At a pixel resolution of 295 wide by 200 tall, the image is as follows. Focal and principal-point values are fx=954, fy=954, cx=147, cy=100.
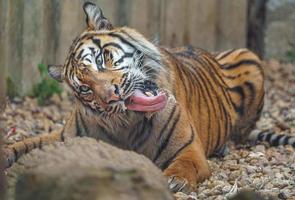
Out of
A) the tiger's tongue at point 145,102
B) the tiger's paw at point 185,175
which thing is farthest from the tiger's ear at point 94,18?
the tiger's paw at point 185,175

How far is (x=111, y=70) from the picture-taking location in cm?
509

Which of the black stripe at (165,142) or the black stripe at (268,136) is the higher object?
the black stripe at (165,142)

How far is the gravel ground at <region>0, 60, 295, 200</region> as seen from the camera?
5.02 meters

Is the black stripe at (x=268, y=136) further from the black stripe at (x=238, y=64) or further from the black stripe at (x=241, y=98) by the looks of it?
the black stripe at (x=238, y=64)

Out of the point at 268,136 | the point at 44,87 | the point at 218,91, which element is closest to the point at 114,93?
the point at 218,91

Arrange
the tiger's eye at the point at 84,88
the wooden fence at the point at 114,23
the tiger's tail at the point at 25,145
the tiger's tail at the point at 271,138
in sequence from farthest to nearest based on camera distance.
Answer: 1. the wooden fence at the point at 114,23
2. the tiger's tail at the point at 271,138
3. the tiger's tail at the point at 25,145
4. the tiger's eye at the point at 84,88

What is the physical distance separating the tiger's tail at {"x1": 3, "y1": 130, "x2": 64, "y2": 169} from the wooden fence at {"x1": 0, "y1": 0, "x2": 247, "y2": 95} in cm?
111

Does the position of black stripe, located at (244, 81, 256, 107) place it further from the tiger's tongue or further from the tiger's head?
the tiger's tongue

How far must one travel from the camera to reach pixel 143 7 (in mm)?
8758

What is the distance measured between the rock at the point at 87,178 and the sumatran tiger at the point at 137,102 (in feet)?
5.36

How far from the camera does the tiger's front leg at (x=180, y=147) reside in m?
5.31

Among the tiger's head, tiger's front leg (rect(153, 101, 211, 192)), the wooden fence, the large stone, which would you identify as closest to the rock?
the tiger's head

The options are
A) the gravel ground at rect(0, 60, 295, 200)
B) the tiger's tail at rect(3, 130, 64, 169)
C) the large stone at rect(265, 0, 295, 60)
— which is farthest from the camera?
the large stone at rect(265, 0, 295, 60)

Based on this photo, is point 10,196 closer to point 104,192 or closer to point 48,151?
point 48,151
